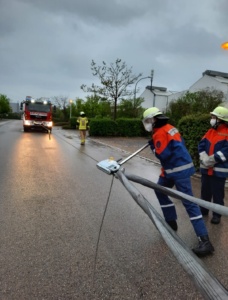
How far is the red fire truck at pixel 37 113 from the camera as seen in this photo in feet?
68.9

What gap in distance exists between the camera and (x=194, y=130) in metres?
7.36

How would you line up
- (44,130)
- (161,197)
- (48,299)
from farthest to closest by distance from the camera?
(44,130) → (161,197) → (48,299)

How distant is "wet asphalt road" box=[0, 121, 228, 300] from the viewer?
2422 millimetres

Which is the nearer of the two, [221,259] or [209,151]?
[221,259]

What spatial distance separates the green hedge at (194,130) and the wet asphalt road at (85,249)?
2.58 metres

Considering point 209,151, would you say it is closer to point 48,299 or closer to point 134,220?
point 134,220

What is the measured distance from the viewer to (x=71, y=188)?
225 inches

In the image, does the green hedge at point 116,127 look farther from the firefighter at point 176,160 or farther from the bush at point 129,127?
the firefighter at point 176,160

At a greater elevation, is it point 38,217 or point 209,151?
point 209,151

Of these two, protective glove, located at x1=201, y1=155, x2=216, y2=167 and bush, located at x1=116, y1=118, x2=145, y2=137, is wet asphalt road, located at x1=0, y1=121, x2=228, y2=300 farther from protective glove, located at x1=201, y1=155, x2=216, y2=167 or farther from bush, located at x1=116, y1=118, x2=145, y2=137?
bush, located at x1=116, y1=118, x2=145, y2=137

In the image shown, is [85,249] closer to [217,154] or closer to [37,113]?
[217,154]

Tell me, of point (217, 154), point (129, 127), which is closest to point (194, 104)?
point (129, 127)

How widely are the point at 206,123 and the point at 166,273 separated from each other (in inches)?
202

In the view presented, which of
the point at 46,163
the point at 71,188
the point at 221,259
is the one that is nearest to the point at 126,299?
the point at 221,259
